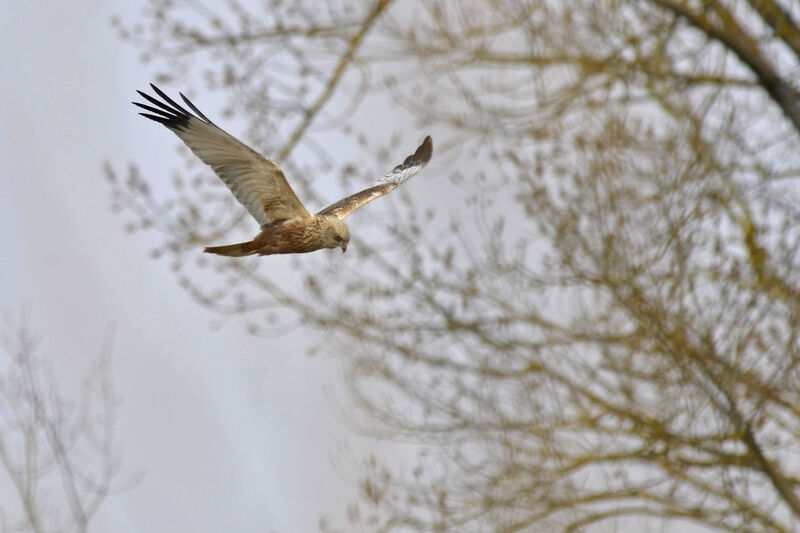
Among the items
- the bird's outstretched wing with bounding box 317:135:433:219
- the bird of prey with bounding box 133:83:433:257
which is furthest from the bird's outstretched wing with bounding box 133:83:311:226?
the bird's outstretched wing with bounding box 317:135:433:219

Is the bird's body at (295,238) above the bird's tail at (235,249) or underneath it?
above

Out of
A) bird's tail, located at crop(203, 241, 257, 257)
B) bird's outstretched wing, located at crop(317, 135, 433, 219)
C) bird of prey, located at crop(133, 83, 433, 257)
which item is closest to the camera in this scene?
bird's tail, located at crop(203, 241, 257, 257)

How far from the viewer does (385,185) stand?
5.04m

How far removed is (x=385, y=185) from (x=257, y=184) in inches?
38.8

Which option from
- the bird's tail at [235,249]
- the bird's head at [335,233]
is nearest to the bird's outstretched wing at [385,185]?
the bird's head at [335,233]

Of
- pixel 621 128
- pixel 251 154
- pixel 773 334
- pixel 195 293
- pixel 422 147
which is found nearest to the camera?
pixel 251 154

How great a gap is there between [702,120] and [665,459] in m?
2.11

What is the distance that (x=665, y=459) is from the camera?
22.6 ft

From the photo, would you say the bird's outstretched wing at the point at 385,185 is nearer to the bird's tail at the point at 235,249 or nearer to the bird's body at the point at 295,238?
the bird's body at the point at 295,238

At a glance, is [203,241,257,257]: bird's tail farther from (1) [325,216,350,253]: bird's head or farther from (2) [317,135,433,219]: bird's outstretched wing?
(2) [317,135,433,219]: bird's outstretched wing

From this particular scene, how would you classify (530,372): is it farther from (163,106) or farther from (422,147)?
(163,106)

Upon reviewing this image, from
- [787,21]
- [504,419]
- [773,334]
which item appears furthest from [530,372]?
[787,21]

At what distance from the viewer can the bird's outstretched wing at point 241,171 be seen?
413 cm

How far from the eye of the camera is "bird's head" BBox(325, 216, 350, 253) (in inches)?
165
